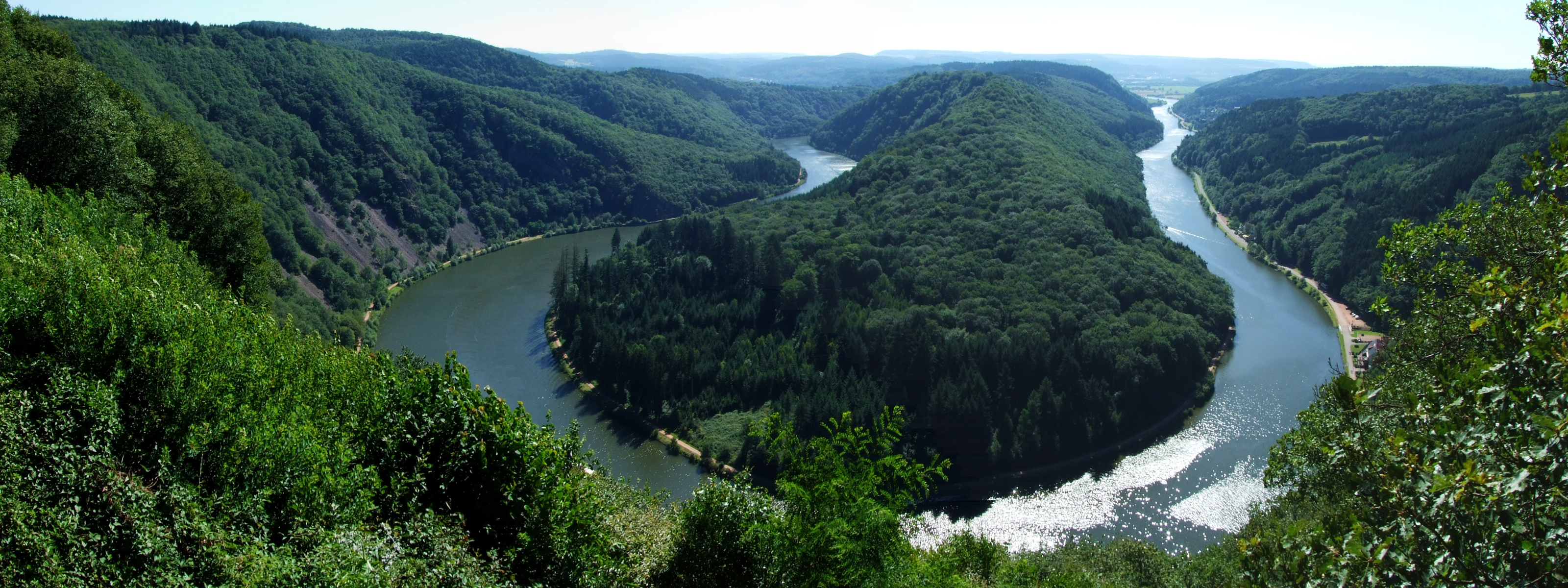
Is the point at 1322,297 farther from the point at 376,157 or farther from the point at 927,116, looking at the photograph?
the point at 376,157

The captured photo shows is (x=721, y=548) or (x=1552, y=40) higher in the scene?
(x=1552, y=40)

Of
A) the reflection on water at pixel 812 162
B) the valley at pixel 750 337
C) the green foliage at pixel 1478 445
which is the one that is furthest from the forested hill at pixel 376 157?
the green foliage at pixel 1478 445

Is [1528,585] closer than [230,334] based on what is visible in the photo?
Yes

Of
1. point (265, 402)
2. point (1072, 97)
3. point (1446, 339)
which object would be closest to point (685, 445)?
point (265, 402)

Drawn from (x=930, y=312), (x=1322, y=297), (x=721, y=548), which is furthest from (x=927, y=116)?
(x=721, y=548)

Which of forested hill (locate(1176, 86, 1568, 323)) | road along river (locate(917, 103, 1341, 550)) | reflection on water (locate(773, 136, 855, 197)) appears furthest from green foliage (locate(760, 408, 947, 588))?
reflection on water (locate(773, 136, 855, 197))

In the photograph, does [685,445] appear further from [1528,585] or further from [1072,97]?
[1072,97]
